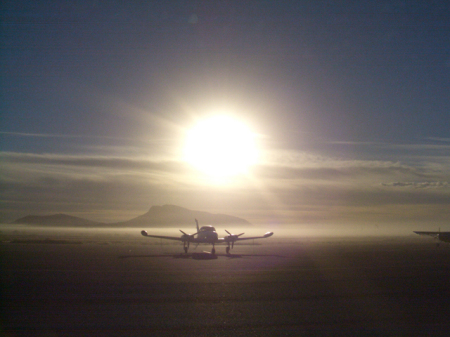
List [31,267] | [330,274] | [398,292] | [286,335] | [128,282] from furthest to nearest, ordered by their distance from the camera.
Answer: [31,267], [330,274], [128,282], [398,292], [286,335]

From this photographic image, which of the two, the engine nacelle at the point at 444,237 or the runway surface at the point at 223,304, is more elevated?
the engine nacelle at the point at 444,237

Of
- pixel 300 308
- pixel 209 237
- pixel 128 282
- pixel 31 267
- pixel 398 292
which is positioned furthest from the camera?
pixel 209 237

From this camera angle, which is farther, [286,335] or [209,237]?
[209,237]

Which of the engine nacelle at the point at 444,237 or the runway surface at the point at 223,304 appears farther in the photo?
the engine nacelle at the point at 444,237

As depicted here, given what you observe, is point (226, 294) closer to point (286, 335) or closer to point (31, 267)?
point (286, 335)

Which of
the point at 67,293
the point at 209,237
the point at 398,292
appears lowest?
the point at 67,293

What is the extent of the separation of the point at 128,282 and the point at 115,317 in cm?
739

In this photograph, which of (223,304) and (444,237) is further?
(444,237)

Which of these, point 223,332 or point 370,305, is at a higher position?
point 370,305

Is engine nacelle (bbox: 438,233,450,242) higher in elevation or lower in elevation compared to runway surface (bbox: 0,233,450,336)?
higher

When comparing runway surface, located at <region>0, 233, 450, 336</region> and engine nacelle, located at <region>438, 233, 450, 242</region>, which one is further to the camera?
engine nacelle, located at <region>438, 233, 450, 242</region>

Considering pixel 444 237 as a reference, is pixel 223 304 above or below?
below

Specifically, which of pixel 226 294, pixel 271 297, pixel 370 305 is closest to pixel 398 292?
pixel 370 305

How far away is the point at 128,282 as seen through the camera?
1875cm
